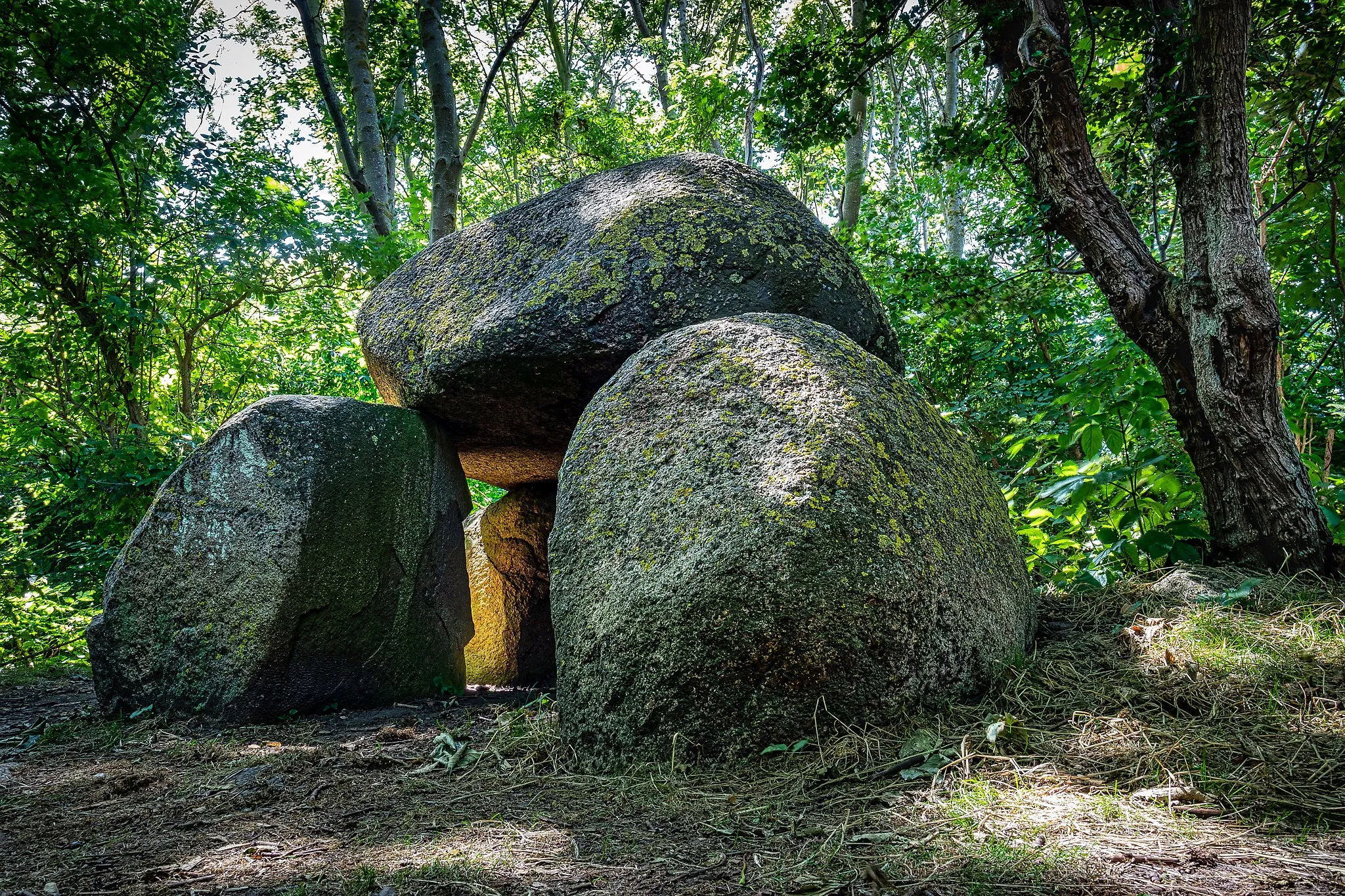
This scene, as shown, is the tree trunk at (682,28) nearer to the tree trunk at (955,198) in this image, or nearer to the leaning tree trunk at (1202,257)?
the tree trunk at (955,198)

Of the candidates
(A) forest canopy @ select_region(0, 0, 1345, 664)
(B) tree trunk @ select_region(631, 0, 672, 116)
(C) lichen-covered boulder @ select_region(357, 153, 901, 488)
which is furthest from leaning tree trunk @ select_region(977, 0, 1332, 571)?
(B) tree trunk @ select_region(631, 0, 672, 116)

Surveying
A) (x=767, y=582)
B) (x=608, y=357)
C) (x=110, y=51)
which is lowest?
(x=767, y=582)

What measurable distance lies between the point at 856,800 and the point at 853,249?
7.61 metres

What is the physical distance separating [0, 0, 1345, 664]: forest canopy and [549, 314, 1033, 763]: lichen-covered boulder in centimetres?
152

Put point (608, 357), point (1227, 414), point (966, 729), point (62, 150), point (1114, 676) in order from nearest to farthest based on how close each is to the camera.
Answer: point (966, 729) → point (1114, 676) → point (1227, 414) → point (608, 357) → point (62, 150)

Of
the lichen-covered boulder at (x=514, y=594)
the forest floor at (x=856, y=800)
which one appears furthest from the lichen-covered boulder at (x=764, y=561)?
the lichen-covered boulder at (x=514, y=594)

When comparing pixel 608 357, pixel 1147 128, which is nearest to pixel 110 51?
pixel 608 357

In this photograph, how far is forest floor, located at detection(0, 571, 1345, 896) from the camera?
5.55 feet

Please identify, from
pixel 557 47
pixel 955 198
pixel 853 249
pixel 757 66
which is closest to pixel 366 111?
pixel 853 249

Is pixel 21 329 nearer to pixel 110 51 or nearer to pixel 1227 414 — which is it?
pixel 110 51

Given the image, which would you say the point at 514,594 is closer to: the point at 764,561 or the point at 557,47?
the point at 764,561

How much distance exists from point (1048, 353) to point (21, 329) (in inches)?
351

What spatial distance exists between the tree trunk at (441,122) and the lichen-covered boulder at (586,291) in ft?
11.3

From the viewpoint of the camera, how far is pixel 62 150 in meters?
6.13
